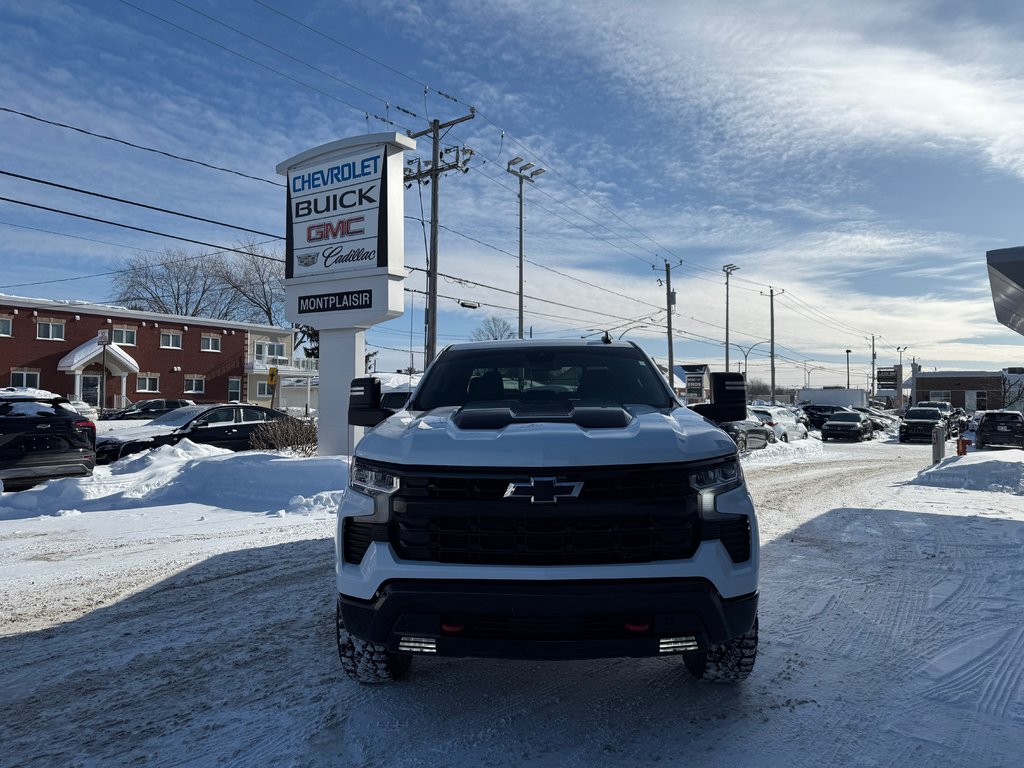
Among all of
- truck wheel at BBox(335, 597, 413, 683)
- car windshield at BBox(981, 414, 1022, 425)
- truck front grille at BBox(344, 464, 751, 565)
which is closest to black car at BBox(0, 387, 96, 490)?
truck wheel at BBox(335, 597, 413, 683)

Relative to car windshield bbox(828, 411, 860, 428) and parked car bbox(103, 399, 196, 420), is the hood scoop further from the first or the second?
parked car bbox(103, 399, 196, 420)

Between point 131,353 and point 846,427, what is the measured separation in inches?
1604

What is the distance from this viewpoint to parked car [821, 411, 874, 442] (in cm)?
3030

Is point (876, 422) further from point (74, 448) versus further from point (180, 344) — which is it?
point (180, 344)

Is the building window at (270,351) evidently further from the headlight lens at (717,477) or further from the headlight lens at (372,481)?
the headlight lens at (717,477)

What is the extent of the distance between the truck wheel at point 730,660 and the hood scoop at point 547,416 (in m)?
1.17

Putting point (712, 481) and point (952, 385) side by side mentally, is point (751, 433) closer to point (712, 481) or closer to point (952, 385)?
point (712, 481)

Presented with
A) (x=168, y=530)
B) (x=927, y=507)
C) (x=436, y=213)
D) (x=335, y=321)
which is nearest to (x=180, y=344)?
(x=436, y=213)

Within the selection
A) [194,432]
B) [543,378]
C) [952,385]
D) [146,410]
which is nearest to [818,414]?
[194,432]

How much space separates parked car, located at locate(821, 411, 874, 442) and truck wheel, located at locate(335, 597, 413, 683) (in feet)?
101

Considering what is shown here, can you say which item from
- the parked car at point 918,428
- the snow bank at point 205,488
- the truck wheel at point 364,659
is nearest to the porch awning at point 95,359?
the snow bank at point 205,488

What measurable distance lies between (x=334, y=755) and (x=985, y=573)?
5.81 m

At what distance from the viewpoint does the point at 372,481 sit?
3.13 metres

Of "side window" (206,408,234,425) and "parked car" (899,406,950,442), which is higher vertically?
"side window" (206,408,234,425)
